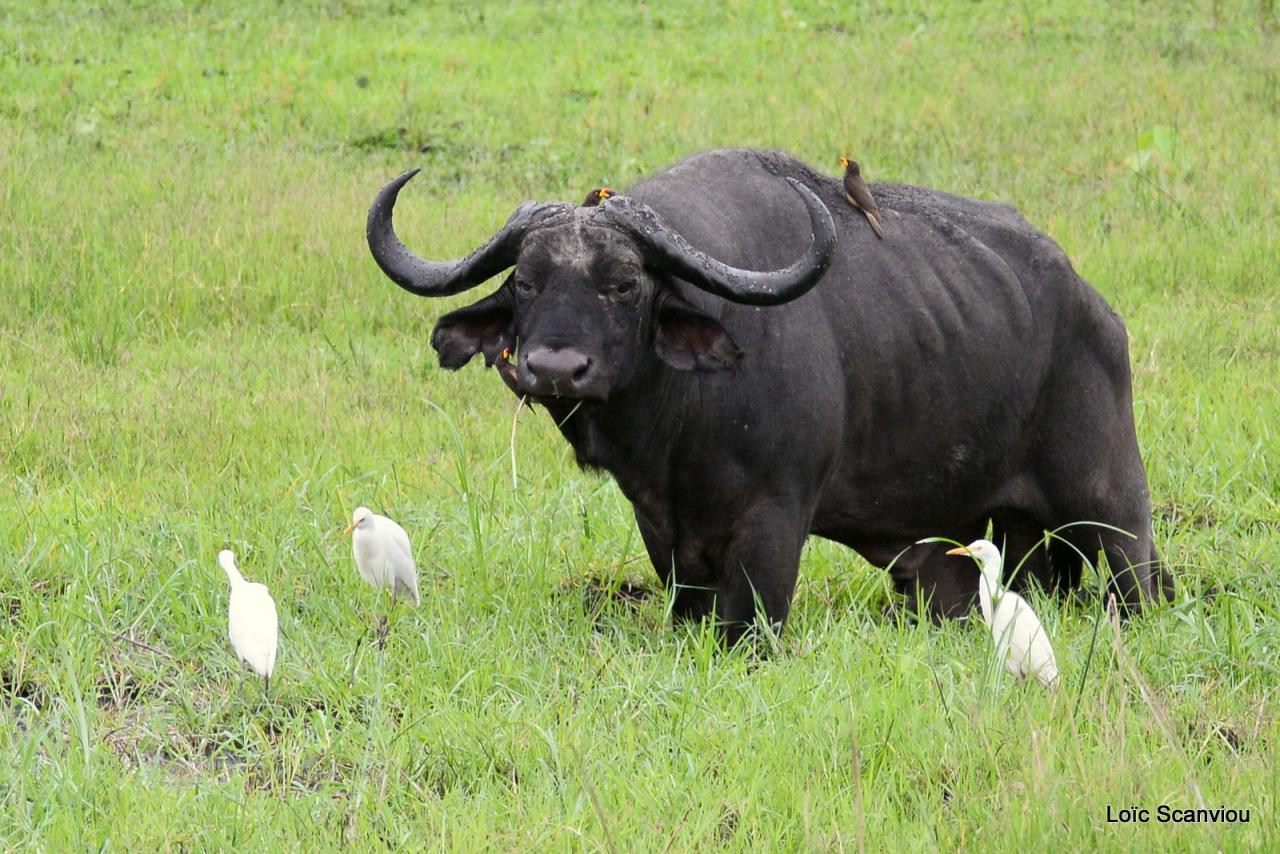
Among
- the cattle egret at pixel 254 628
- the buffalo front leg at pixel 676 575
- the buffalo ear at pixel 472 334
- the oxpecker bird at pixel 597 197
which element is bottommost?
the buffalo front leg at pixel 676 575

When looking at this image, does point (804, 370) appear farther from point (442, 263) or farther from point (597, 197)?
point (442, 263)

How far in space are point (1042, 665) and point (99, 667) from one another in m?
2.60

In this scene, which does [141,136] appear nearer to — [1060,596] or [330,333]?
[330,333]

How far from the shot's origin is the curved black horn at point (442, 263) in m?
4.93

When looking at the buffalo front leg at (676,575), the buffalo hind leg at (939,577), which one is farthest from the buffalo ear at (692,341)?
the buffalo hind leg at (939,577)

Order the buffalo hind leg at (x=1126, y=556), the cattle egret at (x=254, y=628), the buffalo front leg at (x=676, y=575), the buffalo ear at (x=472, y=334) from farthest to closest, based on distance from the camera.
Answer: the buffalo hind leg at (x=1126, y=556) < the buffalo front leg at (x=676, y=575) < the buffalo ear at (x=472, y=334) < the cattle egret at (x=254, y=628)

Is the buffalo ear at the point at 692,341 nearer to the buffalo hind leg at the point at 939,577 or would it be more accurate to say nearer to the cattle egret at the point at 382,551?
the cattle egret at the point at 382,551

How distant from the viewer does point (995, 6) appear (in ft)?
55.2

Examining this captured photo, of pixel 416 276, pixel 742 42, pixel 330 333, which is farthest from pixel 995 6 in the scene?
pixel 416 276

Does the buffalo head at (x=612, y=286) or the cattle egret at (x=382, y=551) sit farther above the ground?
the buffalo head at (x=612, y=286)

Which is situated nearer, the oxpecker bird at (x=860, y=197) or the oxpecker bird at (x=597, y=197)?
the oxpecker bird at (x=597, y=197)

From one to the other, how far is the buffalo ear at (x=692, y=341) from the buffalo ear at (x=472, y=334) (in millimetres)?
465

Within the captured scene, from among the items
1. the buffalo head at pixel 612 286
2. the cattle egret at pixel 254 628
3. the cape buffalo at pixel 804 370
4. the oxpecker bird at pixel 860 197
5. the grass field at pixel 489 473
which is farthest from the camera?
the oxpecker bird at pixel 860 197

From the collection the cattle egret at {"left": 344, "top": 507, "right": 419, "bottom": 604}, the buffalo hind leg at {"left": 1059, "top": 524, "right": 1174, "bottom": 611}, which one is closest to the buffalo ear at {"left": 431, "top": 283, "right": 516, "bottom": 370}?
the cattle egret at {"left": 344, "top": 507, "right": 419, "bottom": 604}
